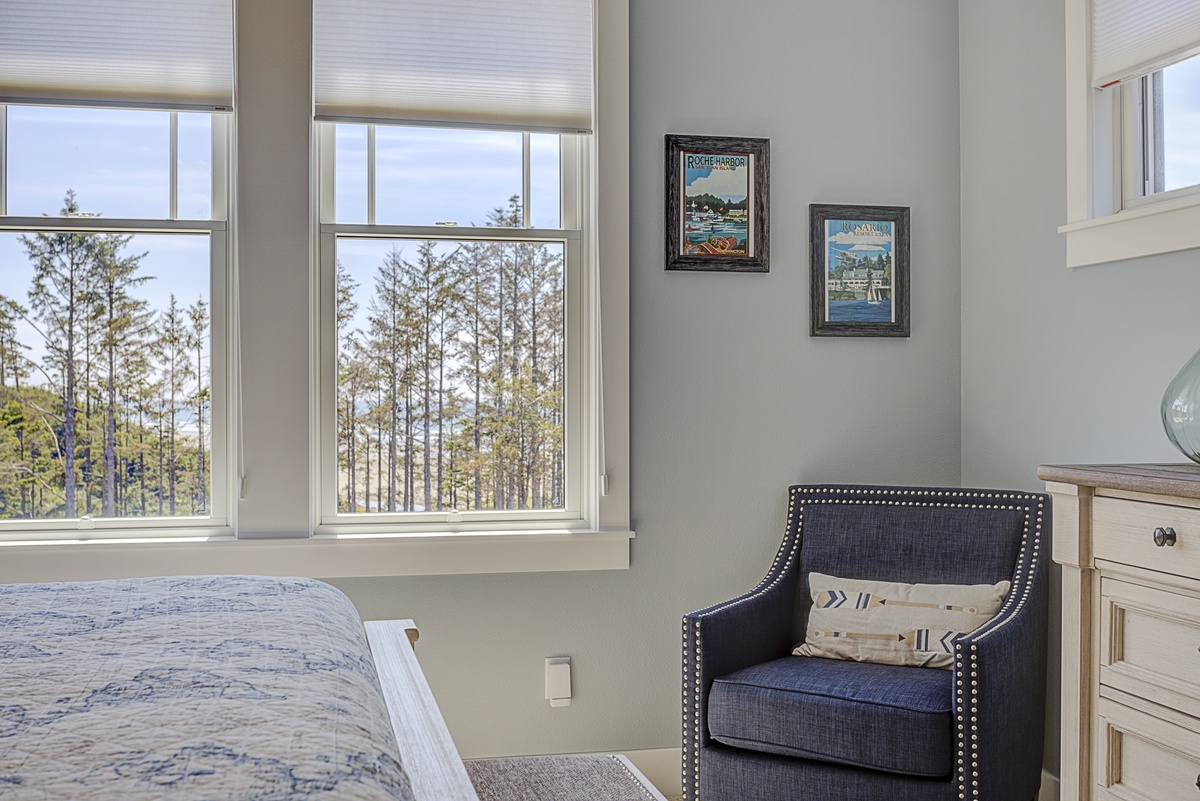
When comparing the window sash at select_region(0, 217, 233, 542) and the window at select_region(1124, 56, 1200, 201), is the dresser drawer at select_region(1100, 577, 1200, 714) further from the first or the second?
the window sash at select_region(0, 217, 233, 542)

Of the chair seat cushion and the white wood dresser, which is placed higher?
the white wood dresser

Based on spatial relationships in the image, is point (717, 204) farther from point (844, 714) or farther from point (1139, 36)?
point (844, 714)

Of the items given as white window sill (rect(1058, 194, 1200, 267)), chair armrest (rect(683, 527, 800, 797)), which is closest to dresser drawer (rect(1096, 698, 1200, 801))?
chair armrest (rect(683, 527, 800, 797))

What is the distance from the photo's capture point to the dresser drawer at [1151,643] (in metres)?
1.70

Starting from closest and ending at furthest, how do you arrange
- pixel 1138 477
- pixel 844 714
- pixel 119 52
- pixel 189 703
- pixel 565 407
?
pixel 189 703, pixel 1138 477, pixel 844 714, pixel 119 52, pixel 565 407

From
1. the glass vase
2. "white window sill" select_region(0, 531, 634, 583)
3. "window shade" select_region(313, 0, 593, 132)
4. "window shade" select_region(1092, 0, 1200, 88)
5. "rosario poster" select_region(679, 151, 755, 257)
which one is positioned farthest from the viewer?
"rosario poster" select_region(679, 151, 755, 257)

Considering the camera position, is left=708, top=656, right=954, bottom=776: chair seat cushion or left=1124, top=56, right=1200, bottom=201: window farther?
left=1124, top=56, right=1200, bottom=201: window

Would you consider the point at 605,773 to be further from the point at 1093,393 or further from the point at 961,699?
the point at 1093,393

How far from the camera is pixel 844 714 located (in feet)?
7.42

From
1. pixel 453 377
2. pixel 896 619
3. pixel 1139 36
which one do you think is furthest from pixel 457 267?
pixel 1139 36

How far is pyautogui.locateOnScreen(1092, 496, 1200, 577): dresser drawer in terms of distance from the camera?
1.69 m

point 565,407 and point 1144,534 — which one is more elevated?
point 565,407

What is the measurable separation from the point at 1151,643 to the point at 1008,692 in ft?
1.86

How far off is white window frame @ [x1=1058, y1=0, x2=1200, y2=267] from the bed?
2015 millimetres
